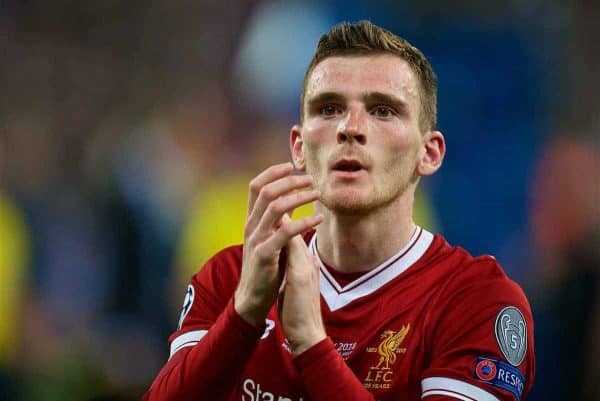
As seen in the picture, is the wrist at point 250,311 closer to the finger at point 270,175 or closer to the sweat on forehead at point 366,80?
the finger at point 270,175

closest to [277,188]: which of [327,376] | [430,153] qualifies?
[327,376]

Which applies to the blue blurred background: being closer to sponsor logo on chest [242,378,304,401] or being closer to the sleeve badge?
the sleeve badge

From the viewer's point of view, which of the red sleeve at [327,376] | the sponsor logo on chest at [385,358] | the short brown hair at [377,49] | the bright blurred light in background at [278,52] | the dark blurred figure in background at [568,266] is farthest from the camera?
the bright blurred light in background at [278,52]

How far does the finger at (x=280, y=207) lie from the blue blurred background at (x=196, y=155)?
7.65 feet

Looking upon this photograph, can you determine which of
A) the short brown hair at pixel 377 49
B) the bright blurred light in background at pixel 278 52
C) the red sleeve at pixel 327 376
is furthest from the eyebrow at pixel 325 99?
the bright blurred light in background at pixel 278 52

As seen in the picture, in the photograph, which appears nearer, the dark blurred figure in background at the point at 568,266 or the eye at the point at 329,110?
the eye at the point at 329,110

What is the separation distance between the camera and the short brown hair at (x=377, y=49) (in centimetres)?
254

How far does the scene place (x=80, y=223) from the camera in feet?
15.1

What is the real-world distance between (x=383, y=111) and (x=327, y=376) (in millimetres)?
771

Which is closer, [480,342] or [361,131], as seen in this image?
[480,342]

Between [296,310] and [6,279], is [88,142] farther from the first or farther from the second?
[296,310]

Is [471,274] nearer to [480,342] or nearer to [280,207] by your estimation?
[480,342]

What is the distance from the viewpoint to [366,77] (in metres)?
2.46

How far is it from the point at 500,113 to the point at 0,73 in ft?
9.14
